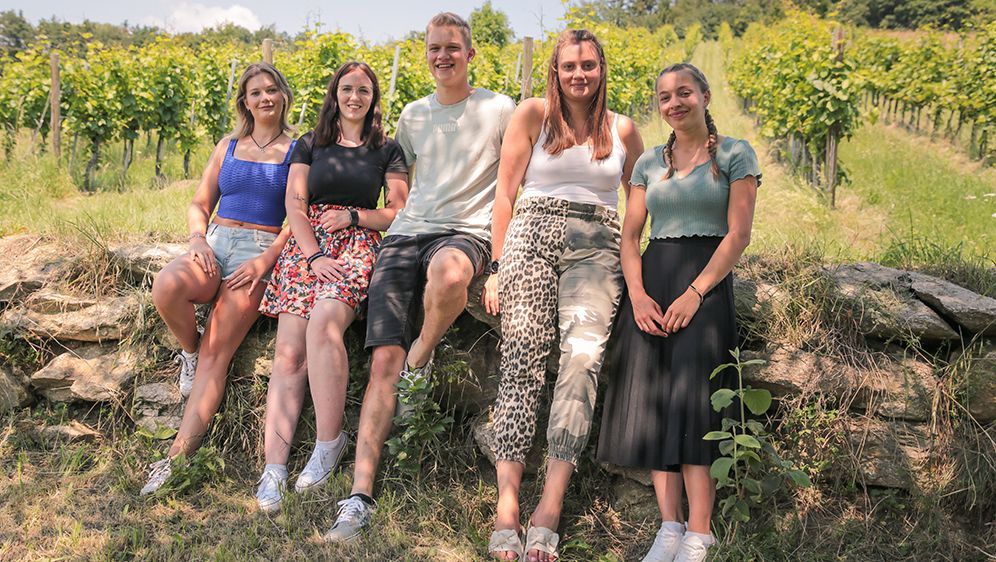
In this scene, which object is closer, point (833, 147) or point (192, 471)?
point (192, 471)

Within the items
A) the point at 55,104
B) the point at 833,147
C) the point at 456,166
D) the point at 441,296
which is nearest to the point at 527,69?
the point at 833,147

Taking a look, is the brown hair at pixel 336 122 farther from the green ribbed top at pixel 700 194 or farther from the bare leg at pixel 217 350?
the green ribbed top at pixel 700 194

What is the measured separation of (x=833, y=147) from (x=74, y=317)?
292 inches

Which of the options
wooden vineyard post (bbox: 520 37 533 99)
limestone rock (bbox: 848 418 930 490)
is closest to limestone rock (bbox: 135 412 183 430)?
limestone rock (bbox: 848 418 930 490)

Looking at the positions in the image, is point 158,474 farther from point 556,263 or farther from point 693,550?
point 693,550

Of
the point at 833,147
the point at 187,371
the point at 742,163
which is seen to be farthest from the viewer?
the point at 833,147

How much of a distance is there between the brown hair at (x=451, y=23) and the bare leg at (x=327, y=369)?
1.27m

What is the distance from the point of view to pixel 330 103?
3.27 meters

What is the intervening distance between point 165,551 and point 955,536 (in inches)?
108

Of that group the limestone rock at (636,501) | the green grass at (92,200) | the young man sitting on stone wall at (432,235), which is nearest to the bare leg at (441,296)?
the young man sitting on stone wall at (432,235)

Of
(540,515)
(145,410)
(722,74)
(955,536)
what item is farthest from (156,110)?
(722,74)

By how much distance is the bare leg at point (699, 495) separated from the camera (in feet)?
7.89

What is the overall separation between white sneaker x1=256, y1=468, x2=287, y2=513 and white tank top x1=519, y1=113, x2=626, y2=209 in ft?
4.93

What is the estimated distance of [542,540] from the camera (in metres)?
2.41
